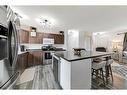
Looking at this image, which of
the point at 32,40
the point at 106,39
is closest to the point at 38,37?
the point at 32,40

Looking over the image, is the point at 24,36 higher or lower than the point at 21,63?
higher

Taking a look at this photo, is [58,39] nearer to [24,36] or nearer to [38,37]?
[38,37]

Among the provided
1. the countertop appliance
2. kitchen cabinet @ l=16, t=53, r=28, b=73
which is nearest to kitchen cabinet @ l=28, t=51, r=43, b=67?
kitchen cabinet @ l=16, t=53, r=28, b=73

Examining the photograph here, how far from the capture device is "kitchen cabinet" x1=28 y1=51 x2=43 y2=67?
551 centimetres

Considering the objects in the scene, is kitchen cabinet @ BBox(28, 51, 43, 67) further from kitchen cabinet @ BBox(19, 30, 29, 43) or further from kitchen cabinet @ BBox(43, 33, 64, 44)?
kitchen cabinet @ BBox(43, 33, 64, 44)

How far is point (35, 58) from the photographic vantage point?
5.70 metres

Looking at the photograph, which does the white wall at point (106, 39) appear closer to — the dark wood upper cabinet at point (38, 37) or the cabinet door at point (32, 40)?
the dark wood upper cabinet at point (38, 37)

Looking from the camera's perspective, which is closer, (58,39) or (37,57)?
(37,57)

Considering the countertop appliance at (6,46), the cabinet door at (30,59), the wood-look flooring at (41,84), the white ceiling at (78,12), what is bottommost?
the wood-look flooring at (41,84)

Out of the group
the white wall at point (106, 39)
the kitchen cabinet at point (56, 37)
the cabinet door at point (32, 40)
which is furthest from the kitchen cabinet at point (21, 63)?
the white wall at point (106, 39)

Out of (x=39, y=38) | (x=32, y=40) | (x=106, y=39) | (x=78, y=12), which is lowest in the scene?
(x=32, y=40)

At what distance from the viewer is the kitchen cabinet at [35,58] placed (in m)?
5.51
